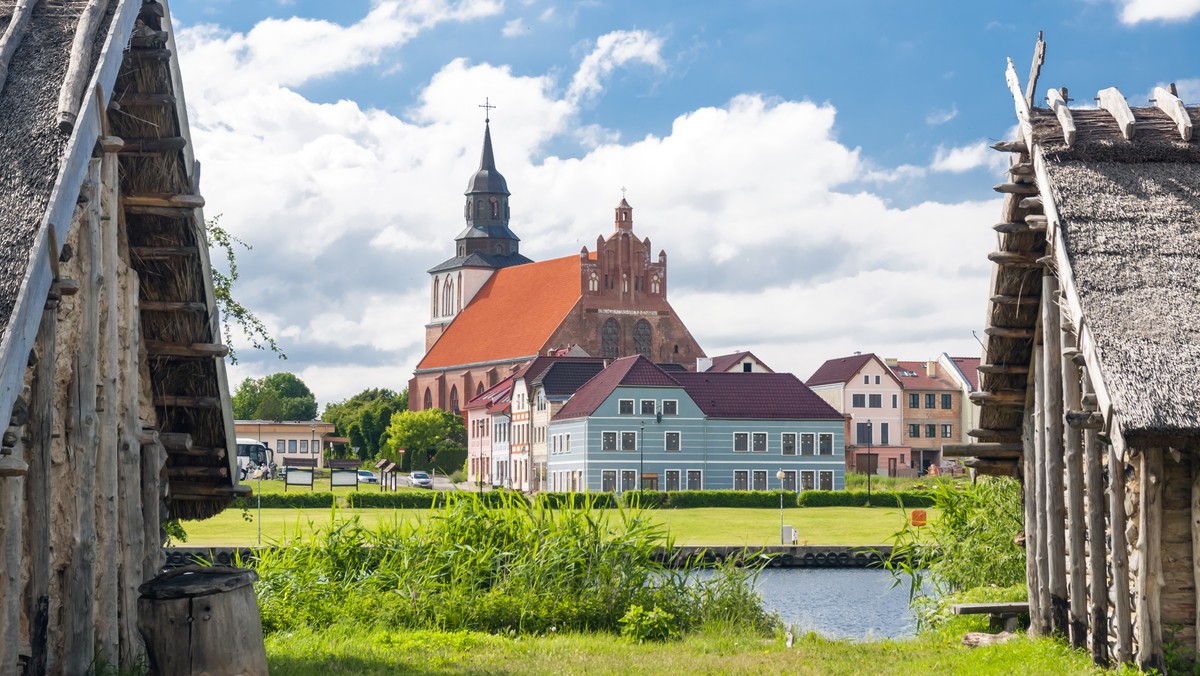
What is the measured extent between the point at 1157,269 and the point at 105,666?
774cm

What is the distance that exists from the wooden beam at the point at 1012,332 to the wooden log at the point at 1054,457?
2.33 ft

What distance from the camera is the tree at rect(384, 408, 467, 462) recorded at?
10338 cm

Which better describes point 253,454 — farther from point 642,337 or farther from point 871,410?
point 871,410

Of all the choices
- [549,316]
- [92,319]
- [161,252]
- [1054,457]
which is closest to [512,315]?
[549,316]

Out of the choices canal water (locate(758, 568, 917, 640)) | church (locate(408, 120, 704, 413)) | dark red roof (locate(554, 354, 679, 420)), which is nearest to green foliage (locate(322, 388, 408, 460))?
church (locate(408, 120, 704, 413))

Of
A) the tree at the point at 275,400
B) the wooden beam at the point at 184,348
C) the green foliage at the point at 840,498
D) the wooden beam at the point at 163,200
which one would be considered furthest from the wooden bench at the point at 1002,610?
the tree at the point at 275,400

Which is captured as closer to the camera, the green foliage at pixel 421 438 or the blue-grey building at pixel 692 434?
the blue-grey building at pixel 692 434

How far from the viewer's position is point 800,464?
80062 millimetres

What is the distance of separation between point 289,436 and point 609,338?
82.5 feet

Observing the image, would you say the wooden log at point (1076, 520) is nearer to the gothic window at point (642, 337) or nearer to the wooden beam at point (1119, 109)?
the wooden beam at point (1119, 109)

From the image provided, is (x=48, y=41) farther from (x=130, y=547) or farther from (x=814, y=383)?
(x=814, y=383)

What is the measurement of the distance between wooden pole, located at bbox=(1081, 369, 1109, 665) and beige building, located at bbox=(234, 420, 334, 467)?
9896 centimetres

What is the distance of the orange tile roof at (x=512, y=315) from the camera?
354 ft

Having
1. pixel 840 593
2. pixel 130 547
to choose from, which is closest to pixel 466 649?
pixel 130 547
